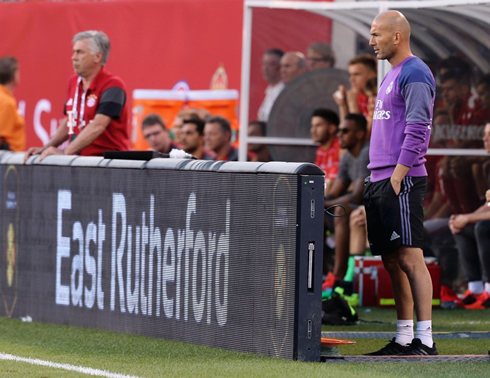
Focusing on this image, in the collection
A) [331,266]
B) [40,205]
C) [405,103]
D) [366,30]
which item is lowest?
[331,266]

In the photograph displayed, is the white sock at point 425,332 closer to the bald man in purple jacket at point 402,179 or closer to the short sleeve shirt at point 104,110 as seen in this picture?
the bald man in purple jacket at point 402,179

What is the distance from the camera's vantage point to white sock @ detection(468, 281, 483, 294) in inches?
453

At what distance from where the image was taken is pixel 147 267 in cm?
776

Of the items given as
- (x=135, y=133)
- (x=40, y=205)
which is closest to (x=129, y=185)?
(x=40, y=205)

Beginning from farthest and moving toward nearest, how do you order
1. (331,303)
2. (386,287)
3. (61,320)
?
1. (386,287)
2. (331,303)
3. (61,320)

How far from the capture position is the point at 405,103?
698 cm

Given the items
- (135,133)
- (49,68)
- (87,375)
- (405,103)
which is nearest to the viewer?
(87,375)

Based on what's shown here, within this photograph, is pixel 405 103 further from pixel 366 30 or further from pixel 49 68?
pixel 49 68

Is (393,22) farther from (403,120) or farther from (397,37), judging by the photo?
(403,120)

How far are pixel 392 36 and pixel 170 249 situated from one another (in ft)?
6.41

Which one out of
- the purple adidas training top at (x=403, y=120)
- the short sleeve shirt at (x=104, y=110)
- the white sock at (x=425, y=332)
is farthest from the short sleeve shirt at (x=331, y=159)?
the white sock at (x=425, y=332)

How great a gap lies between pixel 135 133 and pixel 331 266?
12.3 feet

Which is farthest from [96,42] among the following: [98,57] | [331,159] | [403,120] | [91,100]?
[331,159]

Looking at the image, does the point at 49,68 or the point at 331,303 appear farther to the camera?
the point at 49,68
